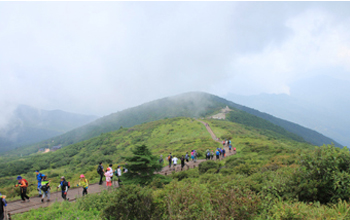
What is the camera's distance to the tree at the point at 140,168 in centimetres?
875

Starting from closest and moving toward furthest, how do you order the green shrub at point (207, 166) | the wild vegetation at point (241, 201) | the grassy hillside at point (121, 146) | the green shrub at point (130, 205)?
the wild vegetation at point (241, 201)
the green shrub at point (130, 205)
the green shrub at point (207, 166)
the grassy hillside at point (121, 146)

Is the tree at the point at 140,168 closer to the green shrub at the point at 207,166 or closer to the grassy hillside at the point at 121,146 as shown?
the green shrub at the point at 207,166

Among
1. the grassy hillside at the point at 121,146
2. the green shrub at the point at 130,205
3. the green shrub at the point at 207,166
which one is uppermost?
the green shrub at the point at 130,205

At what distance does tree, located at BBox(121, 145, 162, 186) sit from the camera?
875 centimetres

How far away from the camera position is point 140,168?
29.3ft

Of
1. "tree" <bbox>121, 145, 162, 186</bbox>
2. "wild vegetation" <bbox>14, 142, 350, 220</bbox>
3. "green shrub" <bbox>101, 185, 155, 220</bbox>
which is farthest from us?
"tree" <bbox>121, 145, 162, 186</bbox>

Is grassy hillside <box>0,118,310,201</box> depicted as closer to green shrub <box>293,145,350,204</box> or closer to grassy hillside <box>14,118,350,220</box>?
grassy hillside <box>14,118,350,220</box>

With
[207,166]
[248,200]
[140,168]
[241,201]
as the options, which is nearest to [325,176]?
[248,200]

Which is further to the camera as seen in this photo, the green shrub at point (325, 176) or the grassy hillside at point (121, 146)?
the grassy hillside at point (121, 146)

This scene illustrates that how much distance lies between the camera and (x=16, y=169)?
128 feet

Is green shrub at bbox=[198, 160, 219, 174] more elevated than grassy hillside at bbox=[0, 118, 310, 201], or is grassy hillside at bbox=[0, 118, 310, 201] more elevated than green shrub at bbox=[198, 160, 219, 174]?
green shrub at bbox=[198, 160, 219, 174]

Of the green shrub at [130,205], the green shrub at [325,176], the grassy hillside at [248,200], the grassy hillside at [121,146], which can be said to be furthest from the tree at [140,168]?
the grassy hillside at [121,146]

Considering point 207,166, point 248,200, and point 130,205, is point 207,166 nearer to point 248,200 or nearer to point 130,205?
point 130,205

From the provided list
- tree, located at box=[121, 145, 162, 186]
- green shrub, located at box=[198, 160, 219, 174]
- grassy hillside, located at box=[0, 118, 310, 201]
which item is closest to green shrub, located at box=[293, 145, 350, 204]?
tree, located at box=[121, 145, 162, 186]
